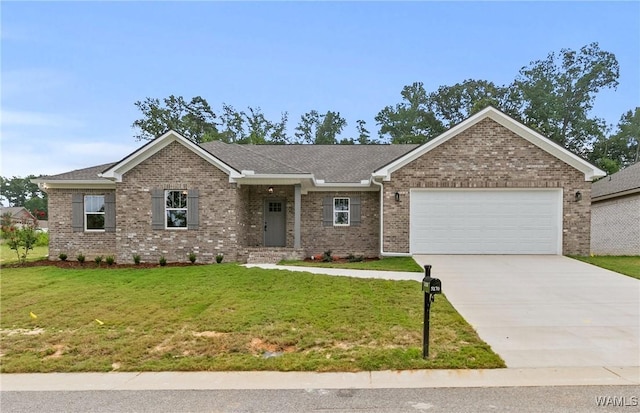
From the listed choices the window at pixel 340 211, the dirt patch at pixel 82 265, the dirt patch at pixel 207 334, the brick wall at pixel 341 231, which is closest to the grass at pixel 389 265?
the brick wall at pixel 341 231

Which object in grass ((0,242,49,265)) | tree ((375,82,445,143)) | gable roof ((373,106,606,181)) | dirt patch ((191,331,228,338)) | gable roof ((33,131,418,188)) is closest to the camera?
dirt patch ((191,331,228,338))

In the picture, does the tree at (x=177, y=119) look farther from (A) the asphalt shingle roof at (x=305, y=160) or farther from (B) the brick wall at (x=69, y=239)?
(B) the brick wall at (x=69, y=239)

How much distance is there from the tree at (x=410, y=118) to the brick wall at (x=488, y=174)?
95.8ft

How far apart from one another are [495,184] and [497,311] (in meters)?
7.01

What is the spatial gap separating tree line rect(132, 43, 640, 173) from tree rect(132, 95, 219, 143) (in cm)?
9

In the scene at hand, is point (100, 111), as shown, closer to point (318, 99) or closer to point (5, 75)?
point (5, 75)

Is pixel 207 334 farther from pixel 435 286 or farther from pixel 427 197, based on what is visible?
pixel 427 197

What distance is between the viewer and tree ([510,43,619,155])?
36.1 meters

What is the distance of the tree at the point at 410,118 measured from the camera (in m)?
41.8

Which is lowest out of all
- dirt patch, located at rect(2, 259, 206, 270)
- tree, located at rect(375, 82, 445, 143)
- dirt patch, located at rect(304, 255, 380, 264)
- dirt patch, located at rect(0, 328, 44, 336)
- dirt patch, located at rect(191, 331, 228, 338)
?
dirt patch, located at rect(2, 259, 206, 270)

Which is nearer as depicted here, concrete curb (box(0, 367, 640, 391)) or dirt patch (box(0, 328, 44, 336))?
concrete curb (box(0, 367, 640, 391))

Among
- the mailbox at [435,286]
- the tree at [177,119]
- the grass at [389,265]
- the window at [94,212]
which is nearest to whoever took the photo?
the mailbox at [435,286]

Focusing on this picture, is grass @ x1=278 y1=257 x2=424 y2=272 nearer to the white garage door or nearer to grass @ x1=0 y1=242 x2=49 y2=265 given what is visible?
the white garage door

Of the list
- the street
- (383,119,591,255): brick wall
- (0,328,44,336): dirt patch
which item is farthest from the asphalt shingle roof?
the street
